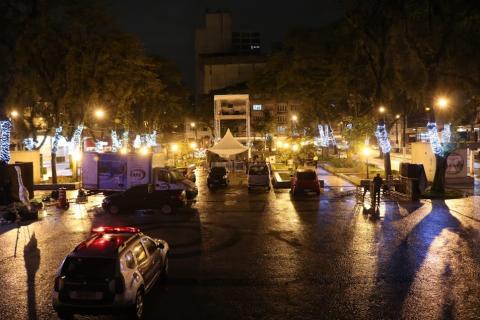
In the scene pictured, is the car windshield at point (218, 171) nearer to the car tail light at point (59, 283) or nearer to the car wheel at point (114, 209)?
the car wheel at point (114, 209)

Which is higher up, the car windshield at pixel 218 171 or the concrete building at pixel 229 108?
the concrete building at pixel 229 108

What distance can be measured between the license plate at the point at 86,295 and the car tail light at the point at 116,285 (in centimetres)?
23

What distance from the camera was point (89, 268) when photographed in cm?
899

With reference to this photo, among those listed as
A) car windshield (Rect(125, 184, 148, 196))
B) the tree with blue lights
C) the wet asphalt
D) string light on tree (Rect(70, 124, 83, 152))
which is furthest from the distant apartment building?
the wet asphalt

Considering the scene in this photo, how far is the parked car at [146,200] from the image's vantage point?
2228cm

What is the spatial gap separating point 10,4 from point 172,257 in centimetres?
2146

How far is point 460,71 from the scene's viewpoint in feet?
98.2

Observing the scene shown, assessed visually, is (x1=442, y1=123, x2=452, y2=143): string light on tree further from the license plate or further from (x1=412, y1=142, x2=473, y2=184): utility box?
the license plate

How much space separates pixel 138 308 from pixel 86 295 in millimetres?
1001

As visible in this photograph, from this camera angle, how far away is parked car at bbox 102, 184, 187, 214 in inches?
877

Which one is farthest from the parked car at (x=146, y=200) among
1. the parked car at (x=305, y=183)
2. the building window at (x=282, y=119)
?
the building window at (x=282, y=119)

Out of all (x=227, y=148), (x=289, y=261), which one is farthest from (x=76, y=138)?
(x=289, y=261)

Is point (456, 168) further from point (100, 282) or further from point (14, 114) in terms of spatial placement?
point (14, 114)

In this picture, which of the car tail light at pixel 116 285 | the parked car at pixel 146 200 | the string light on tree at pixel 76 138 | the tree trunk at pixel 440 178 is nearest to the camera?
the car tail light at pixel 116 285
